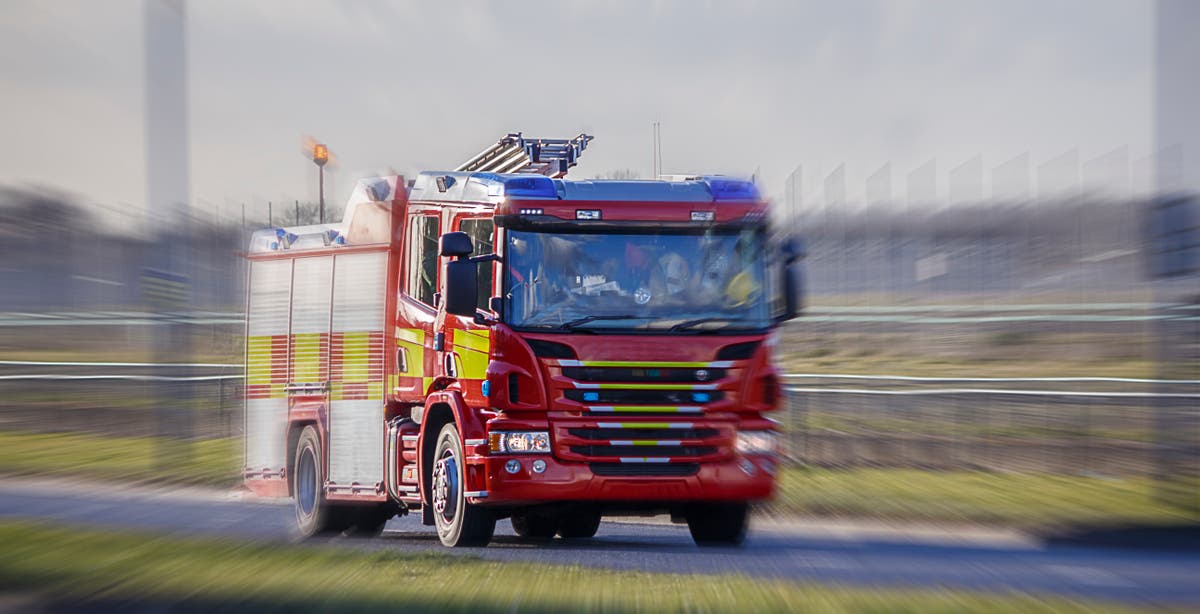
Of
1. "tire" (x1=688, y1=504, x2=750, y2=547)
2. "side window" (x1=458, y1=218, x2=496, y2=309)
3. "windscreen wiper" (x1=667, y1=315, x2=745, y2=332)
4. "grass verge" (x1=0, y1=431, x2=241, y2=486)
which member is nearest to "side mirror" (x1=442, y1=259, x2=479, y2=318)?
"side window" (x1=458, y1=218, x2=496, y2=309)

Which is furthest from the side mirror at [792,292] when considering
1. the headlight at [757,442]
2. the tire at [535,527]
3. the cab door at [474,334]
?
the tire at [535,527]

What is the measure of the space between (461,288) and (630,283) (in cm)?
127

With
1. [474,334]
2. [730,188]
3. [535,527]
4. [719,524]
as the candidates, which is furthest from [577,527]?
[730,188]

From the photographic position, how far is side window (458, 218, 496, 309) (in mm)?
13156

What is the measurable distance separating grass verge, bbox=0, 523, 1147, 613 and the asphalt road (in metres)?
0.81

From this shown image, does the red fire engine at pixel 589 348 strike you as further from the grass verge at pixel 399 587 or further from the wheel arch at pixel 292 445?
the wheel arch at pixel 292 445

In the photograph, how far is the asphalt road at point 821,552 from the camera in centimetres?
1155

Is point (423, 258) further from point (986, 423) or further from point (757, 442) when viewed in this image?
point (986, 423)

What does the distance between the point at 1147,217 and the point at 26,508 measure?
503 inches

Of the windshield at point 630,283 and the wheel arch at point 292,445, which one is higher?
the windshield at point 630,283

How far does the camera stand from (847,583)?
1122 centimetres

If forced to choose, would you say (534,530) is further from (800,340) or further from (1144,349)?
(800,340)

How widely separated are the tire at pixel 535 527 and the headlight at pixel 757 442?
3402 mm

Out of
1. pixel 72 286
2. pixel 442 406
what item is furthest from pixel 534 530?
pixel 72 286
